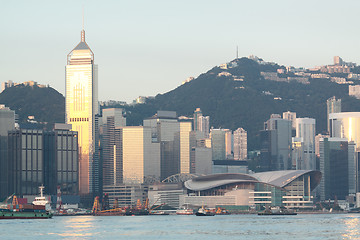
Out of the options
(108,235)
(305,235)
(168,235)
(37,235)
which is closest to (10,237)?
(37,235)

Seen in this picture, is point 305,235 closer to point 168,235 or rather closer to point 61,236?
point 168,235

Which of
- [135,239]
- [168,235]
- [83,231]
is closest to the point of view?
[135,239]

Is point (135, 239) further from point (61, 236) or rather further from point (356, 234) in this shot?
point (356, 234)

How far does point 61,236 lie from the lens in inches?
7141

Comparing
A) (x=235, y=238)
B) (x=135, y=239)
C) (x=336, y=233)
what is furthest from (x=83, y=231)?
(x=336, y=233)

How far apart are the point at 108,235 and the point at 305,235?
135 feet

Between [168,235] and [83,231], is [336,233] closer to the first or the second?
[168,235]

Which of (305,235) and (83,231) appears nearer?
(305,235)

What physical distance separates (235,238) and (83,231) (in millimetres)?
40070

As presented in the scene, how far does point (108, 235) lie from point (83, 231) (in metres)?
15.2

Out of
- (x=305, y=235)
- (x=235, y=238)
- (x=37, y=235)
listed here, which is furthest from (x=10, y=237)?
(x=305, y=235)

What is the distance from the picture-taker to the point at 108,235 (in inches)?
7318

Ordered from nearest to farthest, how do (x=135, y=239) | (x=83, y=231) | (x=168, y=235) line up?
1. (x=135, y=239)
2. (x=168, y=235)
3. (x=83, y=231)

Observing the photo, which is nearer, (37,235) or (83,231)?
(37,235)
